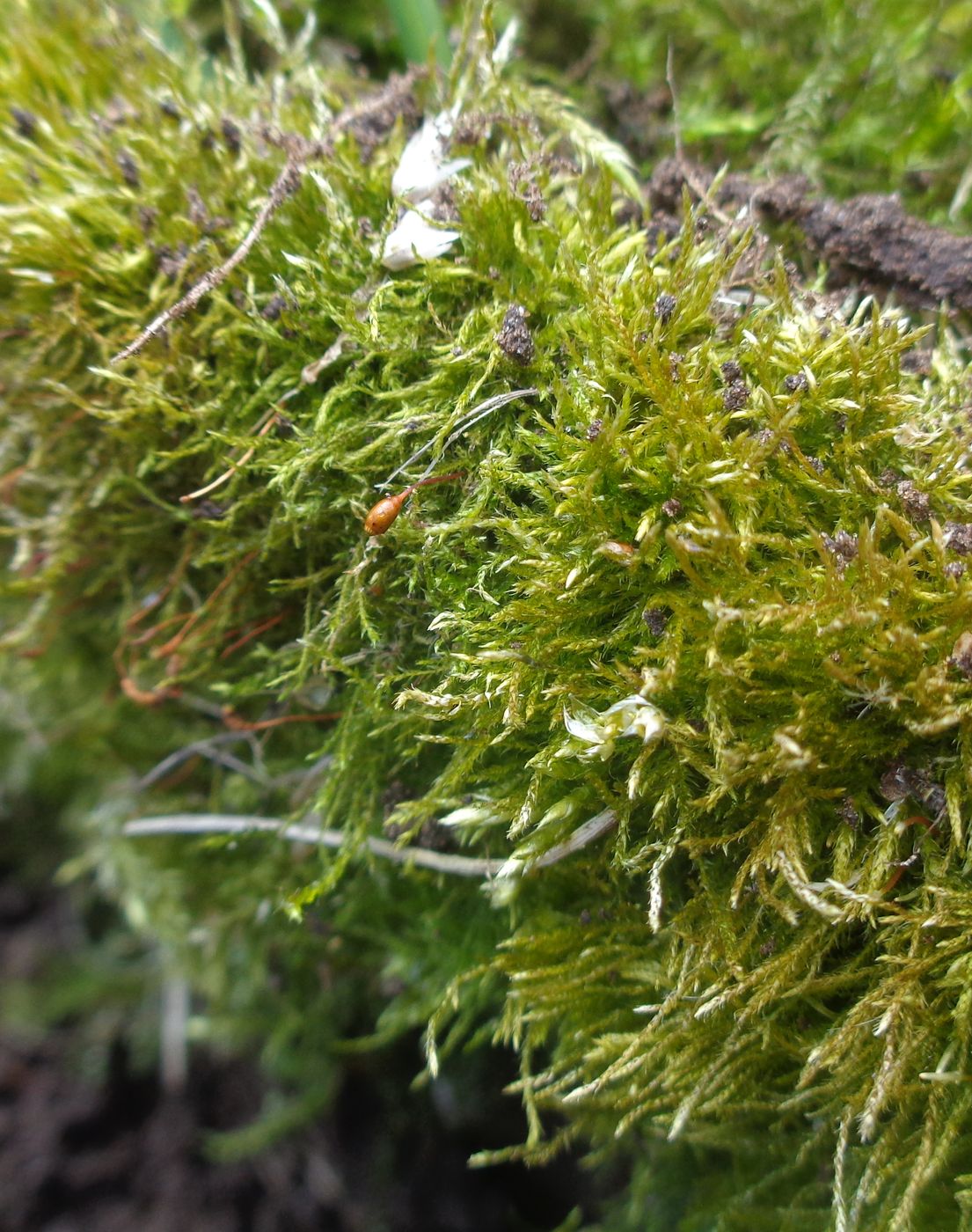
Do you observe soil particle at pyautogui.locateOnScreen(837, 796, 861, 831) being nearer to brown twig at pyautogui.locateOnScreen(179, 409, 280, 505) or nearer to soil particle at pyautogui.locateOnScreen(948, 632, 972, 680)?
soil particle at pyautogui.locateOnScreen(948, 632, 972, 680)

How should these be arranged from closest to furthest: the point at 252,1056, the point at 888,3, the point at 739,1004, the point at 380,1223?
the point at 739,1004 < the point at 888,3 < the point at 380,1223 < the point at 252,1056

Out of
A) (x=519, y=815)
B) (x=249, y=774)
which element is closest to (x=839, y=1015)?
(x=519, y=815)

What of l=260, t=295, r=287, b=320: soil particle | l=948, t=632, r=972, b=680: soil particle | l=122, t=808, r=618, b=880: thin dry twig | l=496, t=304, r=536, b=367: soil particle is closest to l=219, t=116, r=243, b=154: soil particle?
l=260, t=295, r=287, b=320: soil particle

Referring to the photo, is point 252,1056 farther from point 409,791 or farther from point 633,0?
point 633,0

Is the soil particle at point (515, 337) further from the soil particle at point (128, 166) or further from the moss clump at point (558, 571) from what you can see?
the soil particle at point (128, 166)

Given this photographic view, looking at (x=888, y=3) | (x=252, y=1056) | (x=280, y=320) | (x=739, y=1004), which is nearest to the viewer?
(x=739, y=1004)
